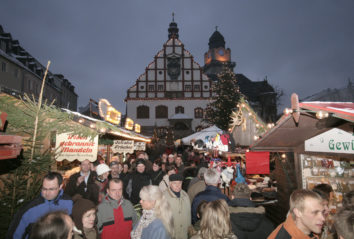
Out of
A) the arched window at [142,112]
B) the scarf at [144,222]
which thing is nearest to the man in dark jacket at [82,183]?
the scarf at [144,222]

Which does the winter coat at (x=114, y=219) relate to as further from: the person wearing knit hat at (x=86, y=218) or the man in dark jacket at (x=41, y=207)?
the man in dark jacket at (x=41, y=207)

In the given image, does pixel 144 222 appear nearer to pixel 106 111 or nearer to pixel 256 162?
pixel 256 162

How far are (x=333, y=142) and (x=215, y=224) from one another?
3361mm

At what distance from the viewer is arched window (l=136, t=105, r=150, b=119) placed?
35406 millimetres

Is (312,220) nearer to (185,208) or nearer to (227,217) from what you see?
(227,217)

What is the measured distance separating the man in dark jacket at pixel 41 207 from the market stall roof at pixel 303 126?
146 inches

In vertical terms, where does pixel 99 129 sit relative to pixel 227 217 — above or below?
above

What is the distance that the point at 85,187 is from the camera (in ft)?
15.6

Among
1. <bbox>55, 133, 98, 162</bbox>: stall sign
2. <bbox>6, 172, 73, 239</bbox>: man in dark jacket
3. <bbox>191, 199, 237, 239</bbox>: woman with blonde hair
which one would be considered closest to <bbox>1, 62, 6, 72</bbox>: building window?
<bbox>55, 133, 98, 162</bbox>: stall sign

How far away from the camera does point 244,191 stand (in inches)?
115

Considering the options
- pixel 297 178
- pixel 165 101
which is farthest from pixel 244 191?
pixel 165 101

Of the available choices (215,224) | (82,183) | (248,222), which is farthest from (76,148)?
(248,222)

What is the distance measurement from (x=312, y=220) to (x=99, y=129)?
477 cm

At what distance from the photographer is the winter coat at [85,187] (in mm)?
4168
